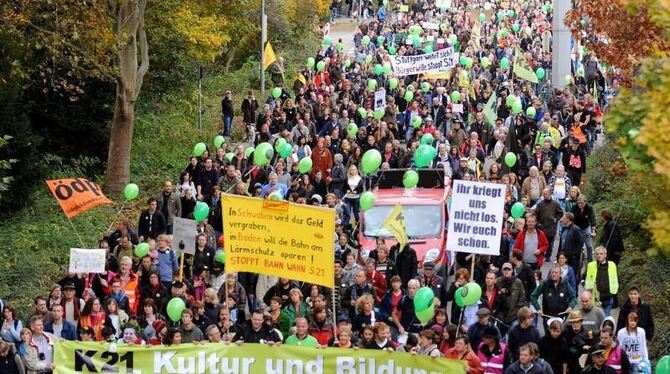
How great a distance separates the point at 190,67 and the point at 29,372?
2275cm

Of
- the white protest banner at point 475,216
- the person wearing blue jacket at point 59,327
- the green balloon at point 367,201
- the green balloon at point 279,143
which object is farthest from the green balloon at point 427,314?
the green balloon at point 279,143

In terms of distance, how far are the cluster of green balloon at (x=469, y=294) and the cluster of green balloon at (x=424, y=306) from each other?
13.7 inches

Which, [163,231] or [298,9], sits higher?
[298,9]

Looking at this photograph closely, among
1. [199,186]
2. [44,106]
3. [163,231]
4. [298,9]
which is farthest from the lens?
[298,9]

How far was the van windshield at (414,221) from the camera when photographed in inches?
932

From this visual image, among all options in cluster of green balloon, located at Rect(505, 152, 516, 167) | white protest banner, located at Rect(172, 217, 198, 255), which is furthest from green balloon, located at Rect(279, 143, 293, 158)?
white protest banner, located at Rect(172, 217, 198, 255)

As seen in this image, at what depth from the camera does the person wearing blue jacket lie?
62.1 feet

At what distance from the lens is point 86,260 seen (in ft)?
67.6

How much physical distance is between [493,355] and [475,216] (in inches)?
109

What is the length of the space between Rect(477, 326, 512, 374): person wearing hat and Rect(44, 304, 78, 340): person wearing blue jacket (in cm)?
482

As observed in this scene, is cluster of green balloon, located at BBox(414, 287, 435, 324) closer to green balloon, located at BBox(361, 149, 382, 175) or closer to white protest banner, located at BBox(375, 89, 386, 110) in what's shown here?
green balloon, located at BBox(361, 149, 382, 175)

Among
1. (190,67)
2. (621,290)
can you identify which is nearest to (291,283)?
(621,290)

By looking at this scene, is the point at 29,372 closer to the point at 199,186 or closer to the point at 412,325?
the point at 412,325

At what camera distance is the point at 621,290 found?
22.8 meters
